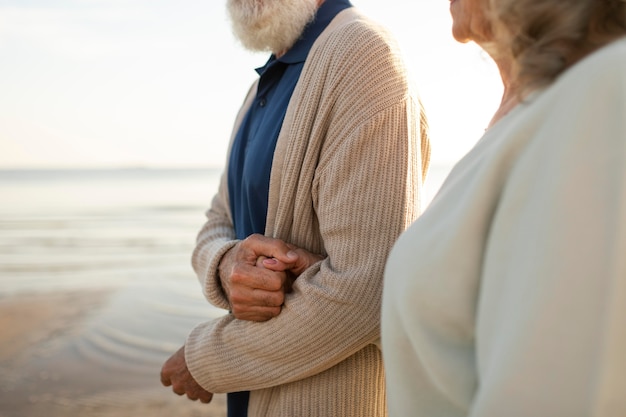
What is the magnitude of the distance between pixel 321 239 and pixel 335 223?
16 cm

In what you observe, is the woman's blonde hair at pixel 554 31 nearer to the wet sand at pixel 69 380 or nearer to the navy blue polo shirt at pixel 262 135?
the navy blue polo shirt at pixel 262 135

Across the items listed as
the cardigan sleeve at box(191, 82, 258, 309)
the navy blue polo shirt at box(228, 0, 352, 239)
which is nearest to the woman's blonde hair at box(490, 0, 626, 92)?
the navy blue polo shirt at box(228, 0, 352, 239)

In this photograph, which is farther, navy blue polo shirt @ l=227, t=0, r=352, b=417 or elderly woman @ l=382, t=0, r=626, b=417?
navy blue polo shirt @ l=227, t=0, r=352, b=417

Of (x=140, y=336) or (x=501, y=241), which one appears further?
(x=140, y=336)

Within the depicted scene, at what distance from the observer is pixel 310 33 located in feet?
6.46

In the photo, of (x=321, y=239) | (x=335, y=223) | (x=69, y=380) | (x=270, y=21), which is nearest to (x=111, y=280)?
(x=69, y=380)

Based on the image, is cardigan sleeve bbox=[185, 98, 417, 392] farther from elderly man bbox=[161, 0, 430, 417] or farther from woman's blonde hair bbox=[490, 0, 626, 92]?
woman's blonde hair bbox=[490, 0, 626, 92]

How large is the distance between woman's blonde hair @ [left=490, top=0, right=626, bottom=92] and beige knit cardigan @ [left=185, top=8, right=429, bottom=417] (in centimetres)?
68

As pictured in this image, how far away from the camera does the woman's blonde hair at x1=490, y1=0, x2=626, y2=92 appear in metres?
0.93

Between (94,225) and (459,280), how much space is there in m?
12.3

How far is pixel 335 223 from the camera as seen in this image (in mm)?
1631

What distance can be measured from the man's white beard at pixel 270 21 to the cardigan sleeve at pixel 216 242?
0.21 m

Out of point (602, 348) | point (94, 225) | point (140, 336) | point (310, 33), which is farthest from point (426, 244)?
point (94, 225)

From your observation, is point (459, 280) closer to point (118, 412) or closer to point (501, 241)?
point (501, 241)
